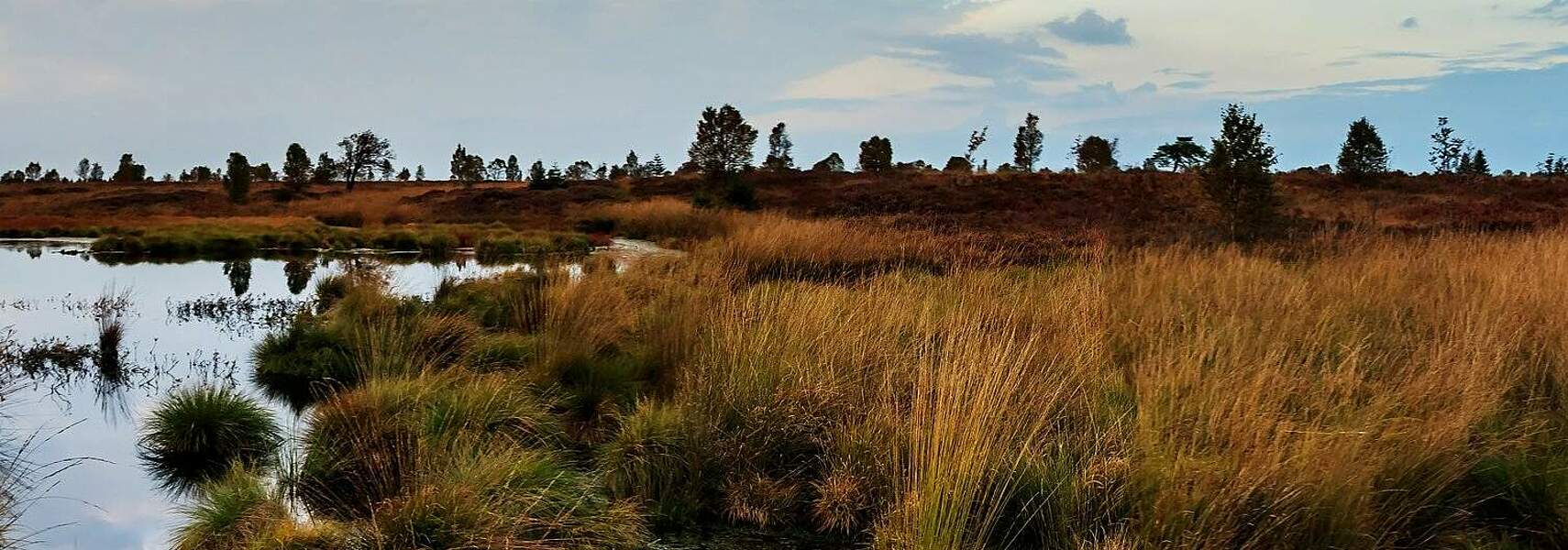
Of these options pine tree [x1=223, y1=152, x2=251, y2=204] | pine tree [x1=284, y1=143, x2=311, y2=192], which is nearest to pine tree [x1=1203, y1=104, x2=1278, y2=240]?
pine tree [x1=223, y1=152, x2=251, y2=204]

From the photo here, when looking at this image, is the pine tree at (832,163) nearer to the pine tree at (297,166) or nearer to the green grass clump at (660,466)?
the pine tree at (297,166)

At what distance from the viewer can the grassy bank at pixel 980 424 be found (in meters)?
3.84

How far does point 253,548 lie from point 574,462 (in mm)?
1854

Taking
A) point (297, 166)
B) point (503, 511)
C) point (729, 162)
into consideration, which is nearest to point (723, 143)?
point (729, 162)

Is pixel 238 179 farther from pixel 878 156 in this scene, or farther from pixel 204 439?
pixel 204 439

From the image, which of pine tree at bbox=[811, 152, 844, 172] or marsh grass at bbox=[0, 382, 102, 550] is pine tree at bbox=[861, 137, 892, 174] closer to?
pine tree at bbox=[811, 152, 844, 172]

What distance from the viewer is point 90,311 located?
40.4 feet

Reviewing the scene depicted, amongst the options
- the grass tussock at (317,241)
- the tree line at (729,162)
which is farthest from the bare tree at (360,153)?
the grass tussock at (317,241)

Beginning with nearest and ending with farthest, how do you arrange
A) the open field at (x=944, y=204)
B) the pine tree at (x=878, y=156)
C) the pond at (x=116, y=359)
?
the pond at (x=116, y=359)
the open field at (x=944, y=204)
the pine tree at (x=878, y=156)

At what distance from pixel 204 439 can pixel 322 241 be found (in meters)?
22.3

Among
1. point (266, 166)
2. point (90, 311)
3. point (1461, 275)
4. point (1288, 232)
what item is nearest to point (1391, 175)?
point (1288, 232)

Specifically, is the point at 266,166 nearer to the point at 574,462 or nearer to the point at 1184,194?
the point at 1184,194

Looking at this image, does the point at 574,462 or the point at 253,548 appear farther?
the point at 574,462

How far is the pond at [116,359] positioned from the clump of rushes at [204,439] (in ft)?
0.49
